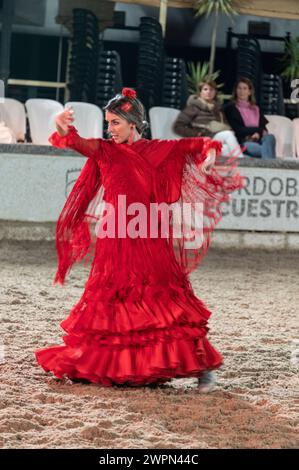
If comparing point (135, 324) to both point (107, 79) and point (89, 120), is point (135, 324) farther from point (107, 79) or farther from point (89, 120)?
point (107, 79)

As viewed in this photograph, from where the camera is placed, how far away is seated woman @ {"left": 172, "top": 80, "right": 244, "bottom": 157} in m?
9.36

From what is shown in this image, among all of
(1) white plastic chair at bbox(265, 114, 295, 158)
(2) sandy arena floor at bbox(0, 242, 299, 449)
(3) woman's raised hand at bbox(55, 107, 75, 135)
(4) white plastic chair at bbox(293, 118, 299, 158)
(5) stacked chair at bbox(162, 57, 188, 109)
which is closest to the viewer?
(2) sandy arena floor at bbox(0, 242, 299, 449)

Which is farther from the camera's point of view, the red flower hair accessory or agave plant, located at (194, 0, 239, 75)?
agave plant, located at (194, 0, 239, 75)

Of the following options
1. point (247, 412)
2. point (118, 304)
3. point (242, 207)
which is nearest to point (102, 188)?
point (118, 304)

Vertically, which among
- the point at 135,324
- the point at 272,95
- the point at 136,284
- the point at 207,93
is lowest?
the point at 135,324

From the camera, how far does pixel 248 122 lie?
9.66 metres

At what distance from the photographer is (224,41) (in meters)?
Result: 12.9

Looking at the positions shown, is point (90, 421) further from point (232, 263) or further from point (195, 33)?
point (195, 33)

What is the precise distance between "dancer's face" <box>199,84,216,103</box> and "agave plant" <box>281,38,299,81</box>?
3.26m

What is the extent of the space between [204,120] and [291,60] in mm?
3573

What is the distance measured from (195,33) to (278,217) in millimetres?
4539

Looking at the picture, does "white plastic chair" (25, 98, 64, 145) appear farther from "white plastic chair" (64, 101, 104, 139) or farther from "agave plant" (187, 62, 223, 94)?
"agave plant" (187, 62, 223, 94)

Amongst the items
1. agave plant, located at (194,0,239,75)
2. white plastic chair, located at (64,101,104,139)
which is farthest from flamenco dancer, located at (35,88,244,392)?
agave plant, located at (194,0,239,75)

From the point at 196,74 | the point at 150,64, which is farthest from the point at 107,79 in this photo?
the point at 196,74
